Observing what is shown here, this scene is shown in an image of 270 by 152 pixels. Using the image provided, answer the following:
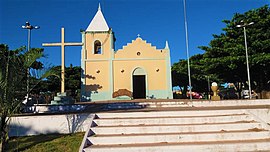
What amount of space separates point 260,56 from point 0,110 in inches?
662

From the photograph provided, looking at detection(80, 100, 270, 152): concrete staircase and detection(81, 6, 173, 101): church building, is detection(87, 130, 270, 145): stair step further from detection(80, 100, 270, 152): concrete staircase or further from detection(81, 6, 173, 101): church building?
detection(81, 6, 173, 101): church building

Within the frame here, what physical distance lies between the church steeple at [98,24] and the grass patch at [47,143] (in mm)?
15956

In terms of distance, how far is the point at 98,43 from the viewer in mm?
21547

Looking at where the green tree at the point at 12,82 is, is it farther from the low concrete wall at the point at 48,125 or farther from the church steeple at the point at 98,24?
the church steeple at the point at 98,24

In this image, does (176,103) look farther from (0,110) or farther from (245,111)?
(0,110)

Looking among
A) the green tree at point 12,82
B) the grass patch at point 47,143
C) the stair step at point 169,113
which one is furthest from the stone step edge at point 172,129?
the green tree at point 12,82

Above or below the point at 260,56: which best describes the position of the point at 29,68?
below

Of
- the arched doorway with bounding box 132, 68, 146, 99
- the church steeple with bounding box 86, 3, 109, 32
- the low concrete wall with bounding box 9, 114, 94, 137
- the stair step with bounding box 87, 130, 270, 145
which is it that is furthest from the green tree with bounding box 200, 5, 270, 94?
the low concrete wall with bounding box 9, 114, 94, 137

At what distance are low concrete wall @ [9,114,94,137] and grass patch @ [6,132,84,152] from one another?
0.91ft

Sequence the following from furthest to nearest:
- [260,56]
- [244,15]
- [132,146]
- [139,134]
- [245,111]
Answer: [244,15] < [260,56] < [245,111] < [139,134] < [132,146]

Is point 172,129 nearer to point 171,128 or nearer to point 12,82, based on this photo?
point 171,128

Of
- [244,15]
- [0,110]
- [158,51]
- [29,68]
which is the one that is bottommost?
[0,110]

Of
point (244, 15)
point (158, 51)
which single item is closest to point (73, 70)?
point (158, 51)

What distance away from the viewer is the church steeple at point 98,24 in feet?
70.0
